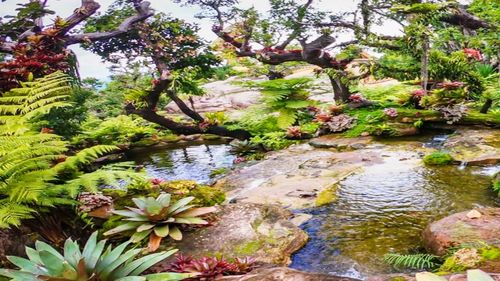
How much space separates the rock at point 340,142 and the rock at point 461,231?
3.81 meters

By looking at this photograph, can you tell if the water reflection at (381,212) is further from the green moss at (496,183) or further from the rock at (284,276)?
the rock at (284,276)

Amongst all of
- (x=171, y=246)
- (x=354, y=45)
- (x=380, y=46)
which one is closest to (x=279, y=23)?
(x=354, y=45)

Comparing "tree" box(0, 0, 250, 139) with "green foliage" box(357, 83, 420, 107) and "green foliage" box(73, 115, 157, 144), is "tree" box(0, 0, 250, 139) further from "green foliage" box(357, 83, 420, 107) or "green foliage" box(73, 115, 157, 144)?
"green foliage" box(357, 83, 420, 107)

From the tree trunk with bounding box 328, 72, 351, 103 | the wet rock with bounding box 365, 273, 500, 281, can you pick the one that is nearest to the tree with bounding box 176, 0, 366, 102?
the tree trunk with bounding box 328, 72, 351, 103

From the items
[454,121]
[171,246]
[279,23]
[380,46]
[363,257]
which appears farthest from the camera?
[279,23]

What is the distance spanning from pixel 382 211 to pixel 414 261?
3.83ft

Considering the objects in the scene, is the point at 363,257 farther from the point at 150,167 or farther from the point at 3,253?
the point at 150,167

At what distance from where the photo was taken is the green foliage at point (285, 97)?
8.94 meters

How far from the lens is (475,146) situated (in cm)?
554

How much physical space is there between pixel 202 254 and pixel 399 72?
319 inches

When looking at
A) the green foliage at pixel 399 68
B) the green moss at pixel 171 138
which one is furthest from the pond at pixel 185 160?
the green foliage at pixel 399 68

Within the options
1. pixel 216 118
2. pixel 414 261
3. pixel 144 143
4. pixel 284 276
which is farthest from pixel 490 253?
pixel 144 143

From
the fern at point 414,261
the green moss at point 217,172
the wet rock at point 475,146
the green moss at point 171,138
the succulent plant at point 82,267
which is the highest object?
the succulent plant at point 82,267

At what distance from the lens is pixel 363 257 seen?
106 inches
